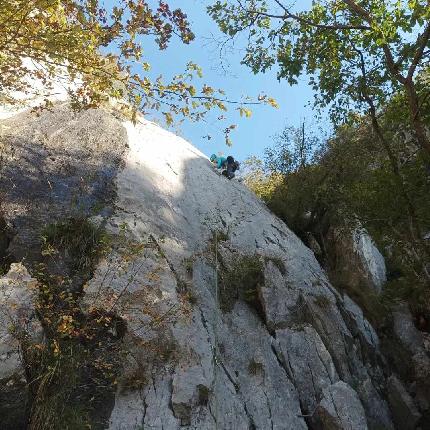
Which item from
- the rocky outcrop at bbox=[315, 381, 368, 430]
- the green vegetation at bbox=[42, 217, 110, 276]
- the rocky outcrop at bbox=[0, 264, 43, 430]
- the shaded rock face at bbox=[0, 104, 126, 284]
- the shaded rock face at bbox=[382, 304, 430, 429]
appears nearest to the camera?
the rocky outcrop at bbox=[0, 264, 43, 430]

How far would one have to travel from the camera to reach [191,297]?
8.68 meters

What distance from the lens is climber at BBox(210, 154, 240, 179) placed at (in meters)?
16.9

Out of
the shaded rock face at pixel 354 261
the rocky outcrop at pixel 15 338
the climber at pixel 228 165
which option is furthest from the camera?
the climber at pixel 228 165

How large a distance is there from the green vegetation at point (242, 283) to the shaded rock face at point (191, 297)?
0.12ft

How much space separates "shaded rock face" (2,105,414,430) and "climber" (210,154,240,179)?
2807 millimetres

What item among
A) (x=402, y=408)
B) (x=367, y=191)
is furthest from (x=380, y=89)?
(x=402, y=408)

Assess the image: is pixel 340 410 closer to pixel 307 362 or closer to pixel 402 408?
pixel 307 362

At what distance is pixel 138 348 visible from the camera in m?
7.01

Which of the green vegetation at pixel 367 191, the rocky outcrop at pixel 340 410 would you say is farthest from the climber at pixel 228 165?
the rocky outcrop at pixel 340 410

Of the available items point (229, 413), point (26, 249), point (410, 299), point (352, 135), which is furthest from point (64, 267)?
point (352, 135)

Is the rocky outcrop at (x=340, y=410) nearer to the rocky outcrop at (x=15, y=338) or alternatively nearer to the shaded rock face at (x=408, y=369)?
the shaded rock face at (x=408, y=369)

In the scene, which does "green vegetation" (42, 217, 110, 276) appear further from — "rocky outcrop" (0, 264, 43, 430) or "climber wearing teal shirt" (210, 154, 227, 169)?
"climber wearing teal shirt" (210, 154, 227, 169)

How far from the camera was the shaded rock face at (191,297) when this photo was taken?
23.3 ft

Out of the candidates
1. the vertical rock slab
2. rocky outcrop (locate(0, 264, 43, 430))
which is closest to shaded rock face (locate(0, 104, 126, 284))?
rocky outcrop (locate(0, 264, 43, 430))
